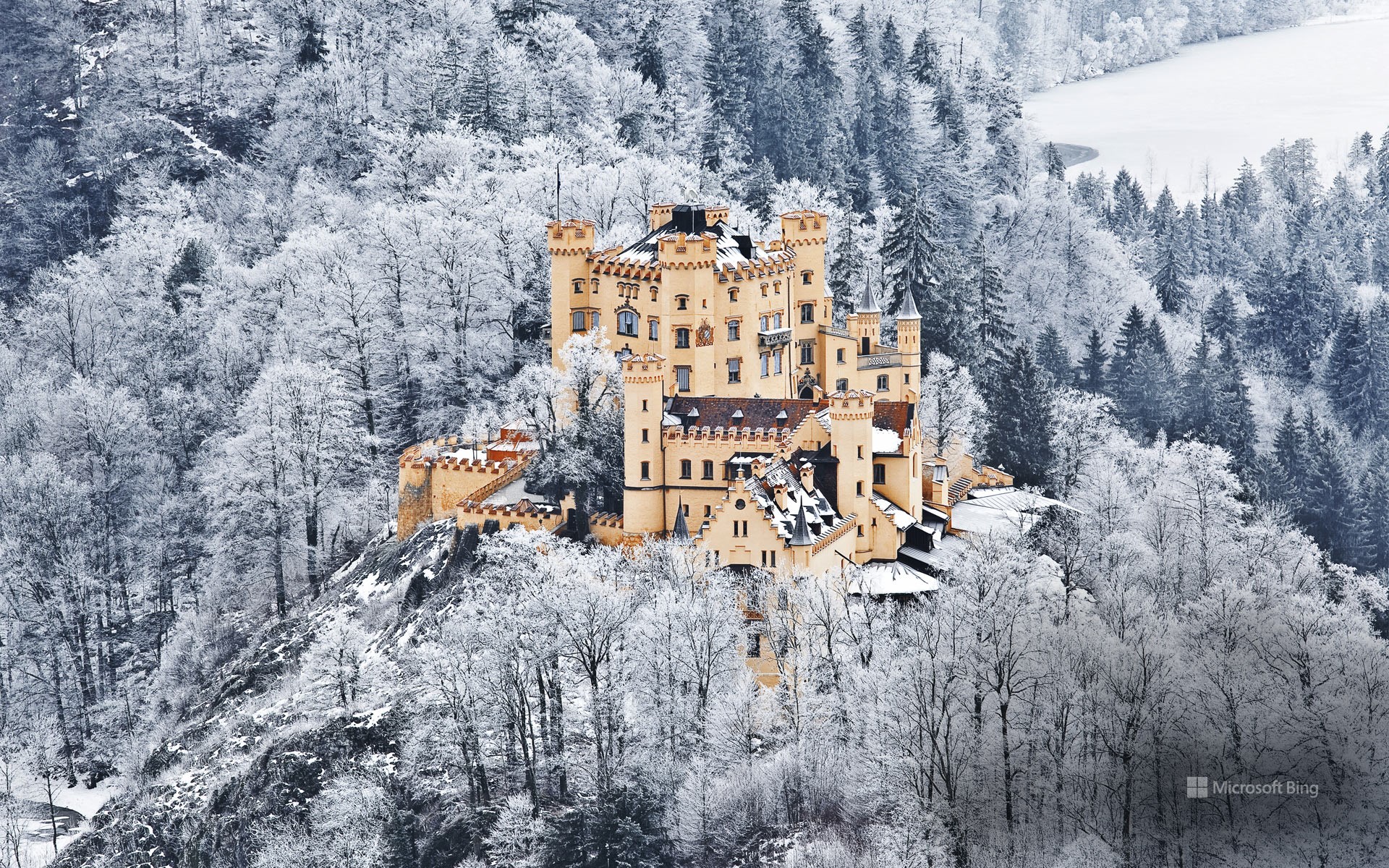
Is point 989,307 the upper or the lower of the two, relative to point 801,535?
upper

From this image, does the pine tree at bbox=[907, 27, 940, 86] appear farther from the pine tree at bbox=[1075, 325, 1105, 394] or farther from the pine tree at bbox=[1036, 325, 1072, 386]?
the pine tree at bbox=[1075, 325, 1105, 394]

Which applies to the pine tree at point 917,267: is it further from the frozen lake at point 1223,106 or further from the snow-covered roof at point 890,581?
the frozen lake at point 1223,106

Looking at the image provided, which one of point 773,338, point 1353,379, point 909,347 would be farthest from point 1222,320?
point 773,338

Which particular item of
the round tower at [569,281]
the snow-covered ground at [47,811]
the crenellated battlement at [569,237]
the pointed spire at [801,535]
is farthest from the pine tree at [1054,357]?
the snow-covered ground at [47,811]

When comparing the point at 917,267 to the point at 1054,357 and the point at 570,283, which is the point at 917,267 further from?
the point at 570,283

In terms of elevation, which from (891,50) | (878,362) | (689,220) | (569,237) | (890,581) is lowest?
(890,581)

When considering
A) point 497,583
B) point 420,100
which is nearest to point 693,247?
point 497,583
